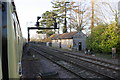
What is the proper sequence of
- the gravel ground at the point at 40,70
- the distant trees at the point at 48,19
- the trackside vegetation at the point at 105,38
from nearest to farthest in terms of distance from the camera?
the gravel ground at the point at 40,70, the trackside vegetation at the point at 105,38, the distant trees at the point at 48,19

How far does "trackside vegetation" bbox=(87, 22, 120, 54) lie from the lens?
13.2m

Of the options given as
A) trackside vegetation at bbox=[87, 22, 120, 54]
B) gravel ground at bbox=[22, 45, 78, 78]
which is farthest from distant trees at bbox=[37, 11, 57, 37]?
gravel ground at bbox=[22, 45, 78, 78]

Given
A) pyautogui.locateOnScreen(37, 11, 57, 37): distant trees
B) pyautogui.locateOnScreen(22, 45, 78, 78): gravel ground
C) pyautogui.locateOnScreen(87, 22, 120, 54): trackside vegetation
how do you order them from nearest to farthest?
1. pyautogui.locateOnScreen(22, 45, 78, 78): gravel ground
2. pyautogui.locateOnScreen(87, 22, 120, 54): trackside vegetation
3. pyautogui.locateOnScreen(37, 11, 57, 37): distant trees

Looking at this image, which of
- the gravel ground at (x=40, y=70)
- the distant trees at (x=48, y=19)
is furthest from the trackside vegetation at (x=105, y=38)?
the distant trees at (x=48, y=19)

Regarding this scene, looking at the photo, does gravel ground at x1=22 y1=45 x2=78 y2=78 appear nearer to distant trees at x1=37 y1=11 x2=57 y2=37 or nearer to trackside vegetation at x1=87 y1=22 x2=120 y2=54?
trackside vegetation at x1=87 y1=22 x2=120 y2=54

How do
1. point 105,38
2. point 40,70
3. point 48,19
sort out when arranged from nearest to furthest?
point 40,70
point 105,38
point 48,19

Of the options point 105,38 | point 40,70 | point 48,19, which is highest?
point 48,19

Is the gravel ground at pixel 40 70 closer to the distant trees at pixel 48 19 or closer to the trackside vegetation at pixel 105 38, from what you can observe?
the trackside vegetation at pixel 105 38

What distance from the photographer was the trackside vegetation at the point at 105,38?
13.2 metres

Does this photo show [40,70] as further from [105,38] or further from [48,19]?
[48,19]

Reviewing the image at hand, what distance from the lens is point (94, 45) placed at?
1616 centimetres

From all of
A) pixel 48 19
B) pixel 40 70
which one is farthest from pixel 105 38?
pixel 48 19

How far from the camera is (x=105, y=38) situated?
47.3ft

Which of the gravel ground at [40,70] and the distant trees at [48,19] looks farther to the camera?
the distant trees at [48,19]
